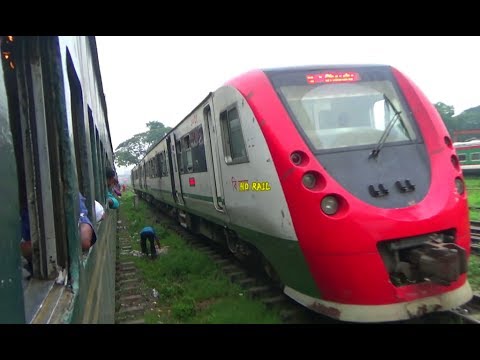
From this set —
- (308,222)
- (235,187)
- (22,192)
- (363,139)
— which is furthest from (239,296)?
(22,192)

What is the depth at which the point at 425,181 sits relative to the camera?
3936 millimetres

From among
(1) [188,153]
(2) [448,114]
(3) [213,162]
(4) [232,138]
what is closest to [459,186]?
(4) [232,138]

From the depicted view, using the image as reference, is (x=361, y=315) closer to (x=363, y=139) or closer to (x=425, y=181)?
(x=425, y=181)

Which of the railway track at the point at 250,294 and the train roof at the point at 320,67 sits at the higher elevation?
the train roof at the point at 320,67

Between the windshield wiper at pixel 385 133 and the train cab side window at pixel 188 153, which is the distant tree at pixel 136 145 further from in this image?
the windshield wiper at pixel 385 133

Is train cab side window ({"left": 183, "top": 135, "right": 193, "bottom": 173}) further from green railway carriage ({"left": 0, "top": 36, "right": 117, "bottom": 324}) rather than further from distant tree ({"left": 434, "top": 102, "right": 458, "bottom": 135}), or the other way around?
distant tree ({"left": 434, "top": 102, "right": 458, "bottom": 135})

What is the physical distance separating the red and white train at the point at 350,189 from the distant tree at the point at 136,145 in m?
69.4

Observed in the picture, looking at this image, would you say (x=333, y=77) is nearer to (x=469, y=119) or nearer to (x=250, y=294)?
(x=250, y=294)

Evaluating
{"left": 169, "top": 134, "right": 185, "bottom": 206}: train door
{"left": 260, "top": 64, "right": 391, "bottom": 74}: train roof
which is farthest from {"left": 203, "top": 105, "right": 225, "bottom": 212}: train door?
{"left": 169, "top": 134, "right": 185, "bottom": 206}: train door

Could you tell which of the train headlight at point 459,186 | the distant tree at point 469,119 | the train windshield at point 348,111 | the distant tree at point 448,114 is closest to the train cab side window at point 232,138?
the train windshield at point 348,111

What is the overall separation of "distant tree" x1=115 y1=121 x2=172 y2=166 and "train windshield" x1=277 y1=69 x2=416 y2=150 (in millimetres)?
69430

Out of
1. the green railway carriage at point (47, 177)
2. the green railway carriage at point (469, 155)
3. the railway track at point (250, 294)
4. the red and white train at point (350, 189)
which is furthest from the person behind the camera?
the green railway carriage at point (469, 155)

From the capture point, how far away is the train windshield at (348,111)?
4176 millimetres
